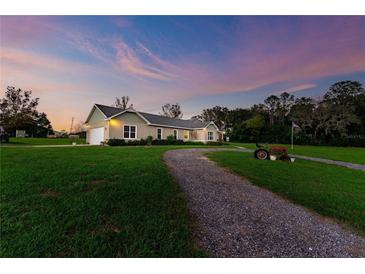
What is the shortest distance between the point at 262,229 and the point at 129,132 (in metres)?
17.3

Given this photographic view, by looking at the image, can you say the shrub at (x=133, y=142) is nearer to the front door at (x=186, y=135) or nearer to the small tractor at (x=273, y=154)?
the front door at (x=186, y=135)

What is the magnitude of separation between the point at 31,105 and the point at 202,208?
2694cm

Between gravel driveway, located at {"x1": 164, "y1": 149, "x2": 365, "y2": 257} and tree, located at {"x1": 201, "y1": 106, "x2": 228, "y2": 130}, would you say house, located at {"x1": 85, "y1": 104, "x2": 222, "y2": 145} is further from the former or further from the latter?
tree, located at {"x1": 201, "y1": 106, "x2": 228, "y2": 130}

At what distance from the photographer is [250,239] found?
7.48ft

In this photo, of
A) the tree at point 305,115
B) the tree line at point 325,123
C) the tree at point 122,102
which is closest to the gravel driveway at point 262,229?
the tree line at point 325,123

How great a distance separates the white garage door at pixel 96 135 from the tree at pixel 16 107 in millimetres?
9001

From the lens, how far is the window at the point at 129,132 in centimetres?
1811

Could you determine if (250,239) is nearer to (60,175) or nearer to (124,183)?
(124,183)

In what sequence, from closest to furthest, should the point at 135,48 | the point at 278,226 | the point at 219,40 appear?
the point at 278,226, the point at 219,40, the point at 135,48

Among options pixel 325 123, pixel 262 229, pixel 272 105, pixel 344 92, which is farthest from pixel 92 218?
pixel 272 105

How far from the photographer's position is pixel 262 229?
251 centimetres

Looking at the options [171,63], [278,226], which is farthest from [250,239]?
[171,63]

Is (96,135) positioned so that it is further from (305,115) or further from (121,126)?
(305,115)

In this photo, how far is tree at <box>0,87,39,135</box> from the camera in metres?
20.3
